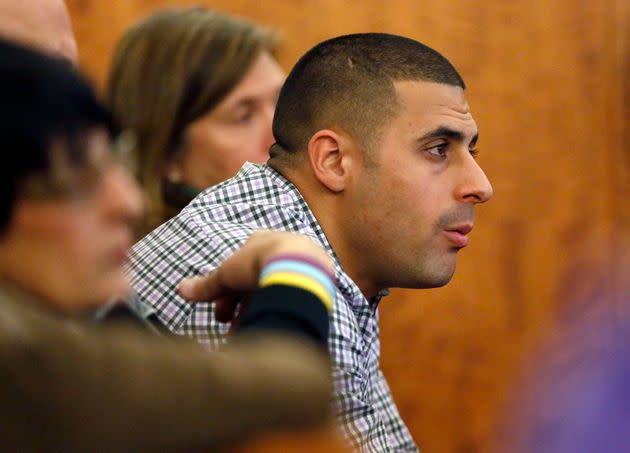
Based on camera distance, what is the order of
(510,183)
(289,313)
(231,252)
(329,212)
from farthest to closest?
1. (510,183)
2. (329,212)
3. (231,252)
4. (289,313)

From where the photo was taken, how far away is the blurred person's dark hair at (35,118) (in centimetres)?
47

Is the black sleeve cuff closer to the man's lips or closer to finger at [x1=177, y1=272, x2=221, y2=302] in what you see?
finger at [x1=177, y1=272, x2=221, y2=302]

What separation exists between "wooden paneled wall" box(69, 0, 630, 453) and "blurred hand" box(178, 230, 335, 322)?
1.58 metres

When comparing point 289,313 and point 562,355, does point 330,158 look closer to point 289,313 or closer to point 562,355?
point 289,313

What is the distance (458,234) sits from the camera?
1203 mm

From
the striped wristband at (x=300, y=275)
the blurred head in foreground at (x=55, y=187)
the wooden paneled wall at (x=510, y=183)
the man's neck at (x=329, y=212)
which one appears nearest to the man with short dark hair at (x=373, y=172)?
the man's neck at (x=329, y=212)

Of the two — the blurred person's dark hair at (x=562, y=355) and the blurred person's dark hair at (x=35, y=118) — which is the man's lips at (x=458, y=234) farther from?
the blurred person's dark hair at (x=562, y=355)

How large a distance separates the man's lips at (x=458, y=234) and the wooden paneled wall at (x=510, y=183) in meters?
1.13

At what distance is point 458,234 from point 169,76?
Answer: 71 centimetres

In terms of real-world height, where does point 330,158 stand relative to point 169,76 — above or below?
below

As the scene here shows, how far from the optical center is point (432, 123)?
1.20 m

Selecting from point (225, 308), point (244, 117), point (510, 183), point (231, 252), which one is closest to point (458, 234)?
point (231, 252)

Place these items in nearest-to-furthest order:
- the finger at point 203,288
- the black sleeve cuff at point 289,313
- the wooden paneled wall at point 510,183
A: the black sleeve cuff at point 289,313 < the finger at point 203,288 < the wooden paneled wall at point 510,183

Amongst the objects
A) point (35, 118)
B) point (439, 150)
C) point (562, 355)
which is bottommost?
point (562, 355)
